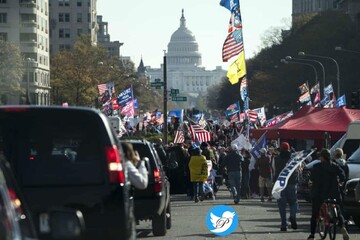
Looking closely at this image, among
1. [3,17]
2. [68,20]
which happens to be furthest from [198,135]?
[68,20]

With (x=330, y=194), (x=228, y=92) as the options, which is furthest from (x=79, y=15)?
(x=330, y=194)

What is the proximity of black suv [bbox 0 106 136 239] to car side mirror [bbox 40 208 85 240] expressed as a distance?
3.55 metres

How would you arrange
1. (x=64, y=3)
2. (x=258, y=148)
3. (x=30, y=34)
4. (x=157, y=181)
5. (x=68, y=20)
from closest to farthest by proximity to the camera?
(x=157, y=181)
(x=258, y=148)
(x=30, y=34)
(x=68, y=20)
(x=64, y=3)

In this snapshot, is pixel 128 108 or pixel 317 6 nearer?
pixel 128 108

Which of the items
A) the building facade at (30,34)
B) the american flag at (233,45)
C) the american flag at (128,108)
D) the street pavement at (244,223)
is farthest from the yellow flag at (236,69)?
the building facade at (30,34)

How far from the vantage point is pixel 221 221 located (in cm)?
1961

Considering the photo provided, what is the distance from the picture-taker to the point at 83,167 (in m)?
10.5

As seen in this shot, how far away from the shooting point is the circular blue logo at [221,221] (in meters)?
19.3

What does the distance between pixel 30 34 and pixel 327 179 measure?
104 meters

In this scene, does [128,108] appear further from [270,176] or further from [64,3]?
[64,3]

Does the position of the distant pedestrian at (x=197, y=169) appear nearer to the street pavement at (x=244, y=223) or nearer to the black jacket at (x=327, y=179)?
the street pavement at (x=244, y=223)

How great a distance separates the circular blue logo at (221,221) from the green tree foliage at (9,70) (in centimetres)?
7232

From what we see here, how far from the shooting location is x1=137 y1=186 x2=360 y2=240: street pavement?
64.0 feet

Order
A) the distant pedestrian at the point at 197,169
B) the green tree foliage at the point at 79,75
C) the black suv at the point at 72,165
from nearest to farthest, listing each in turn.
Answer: the black suv at the point at 72,165 → the distant pedestrian at the point at 197,169 → the green tree foliage at the point at 79,75
